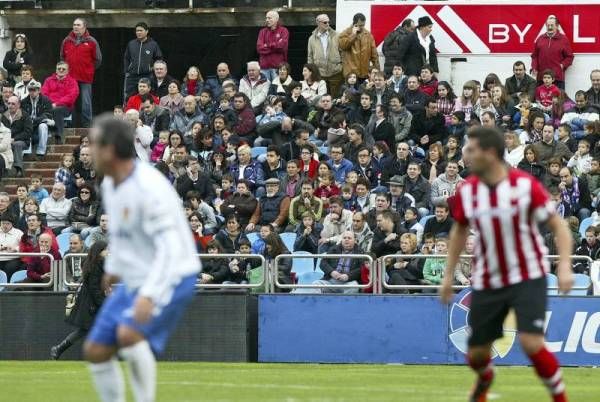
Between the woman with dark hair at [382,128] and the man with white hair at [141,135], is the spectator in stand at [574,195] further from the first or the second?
the man with white hair at [141,135]

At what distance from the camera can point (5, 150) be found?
25.3 m

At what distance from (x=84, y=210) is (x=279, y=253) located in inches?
151

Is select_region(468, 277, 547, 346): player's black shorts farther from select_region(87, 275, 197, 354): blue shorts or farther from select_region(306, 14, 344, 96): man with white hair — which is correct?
select_region(306, 14, 344, 96): man with white hair

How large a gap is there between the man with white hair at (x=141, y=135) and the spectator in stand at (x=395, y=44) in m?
4.30

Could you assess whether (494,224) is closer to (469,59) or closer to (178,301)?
(178,301)

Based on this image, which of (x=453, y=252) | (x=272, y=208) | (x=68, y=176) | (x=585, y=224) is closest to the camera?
(x=453, y=252)

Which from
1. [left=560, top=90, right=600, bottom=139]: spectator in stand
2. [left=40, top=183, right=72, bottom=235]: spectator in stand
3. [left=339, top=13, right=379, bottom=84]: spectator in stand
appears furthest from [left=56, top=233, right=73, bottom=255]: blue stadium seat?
[left=560, top=90, right=600, bottom=139]: spectator in stand

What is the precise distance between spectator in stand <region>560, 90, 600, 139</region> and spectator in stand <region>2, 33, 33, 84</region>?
9814mm

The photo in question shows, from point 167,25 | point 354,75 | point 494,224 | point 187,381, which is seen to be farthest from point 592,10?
point 494,224

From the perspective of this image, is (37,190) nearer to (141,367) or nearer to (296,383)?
(296,383)

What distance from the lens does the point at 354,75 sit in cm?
2514

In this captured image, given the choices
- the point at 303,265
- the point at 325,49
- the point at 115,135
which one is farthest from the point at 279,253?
the point at 115,135

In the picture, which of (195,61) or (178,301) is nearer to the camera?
(178,301)

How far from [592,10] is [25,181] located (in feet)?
33.5
